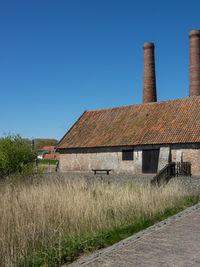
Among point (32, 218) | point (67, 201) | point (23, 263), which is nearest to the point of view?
point (23, 263)

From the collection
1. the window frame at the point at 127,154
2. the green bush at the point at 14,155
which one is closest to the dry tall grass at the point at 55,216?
the green bush at the point at 14,155

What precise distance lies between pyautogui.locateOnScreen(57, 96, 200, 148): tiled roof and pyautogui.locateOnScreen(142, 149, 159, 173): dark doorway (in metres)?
0.79

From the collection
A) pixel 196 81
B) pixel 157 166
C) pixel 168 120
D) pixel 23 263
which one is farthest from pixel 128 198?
pixel 196 81

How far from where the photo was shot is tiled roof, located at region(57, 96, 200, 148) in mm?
22859

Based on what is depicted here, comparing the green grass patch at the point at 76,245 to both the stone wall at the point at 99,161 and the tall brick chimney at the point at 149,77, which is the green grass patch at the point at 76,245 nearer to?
the stone wall at the point at 99,161

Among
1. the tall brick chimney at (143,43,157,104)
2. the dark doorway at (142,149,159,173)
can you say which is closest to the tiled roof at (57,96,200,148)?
the dark doorway at (142,149,159,173)

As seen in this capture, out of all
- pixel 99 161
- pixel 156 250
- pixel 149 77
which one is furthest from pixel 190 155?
pixel 156 250

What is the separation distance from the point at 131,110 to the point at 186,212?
20.4 m

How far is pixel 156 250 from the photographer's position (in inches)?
206

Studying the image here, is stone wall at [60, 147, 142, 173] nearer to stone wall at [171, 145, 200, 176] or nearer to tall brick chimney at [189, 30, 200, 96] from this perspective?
stone wall at [171, 145, 200, 176]

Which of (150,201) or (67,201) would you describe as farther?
(150,201)

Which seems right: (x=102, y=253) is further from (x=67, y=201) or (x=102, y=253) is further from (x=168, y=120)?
(x=168, y=120)

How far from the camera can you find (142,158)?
23797mm

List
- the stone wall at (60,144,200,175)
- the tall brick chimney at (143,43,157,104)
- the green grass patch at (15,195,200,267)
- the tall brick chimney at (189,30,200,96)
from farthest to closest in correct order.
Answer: the tall brick chimney at (143,43,157,104), the tall brick chimney at (189,30,200,96), the stone wall at (60,144,200,175), the green grass patch at (15,195,200,267)
